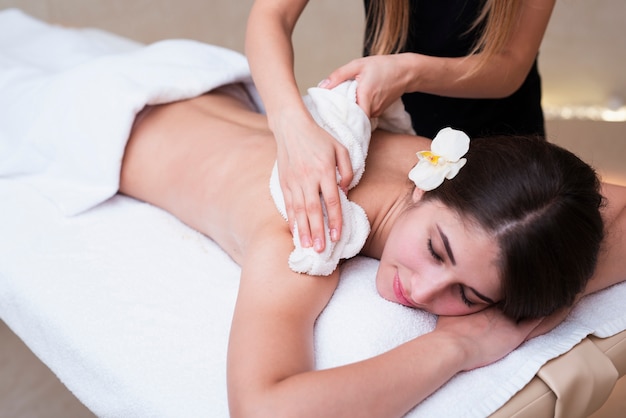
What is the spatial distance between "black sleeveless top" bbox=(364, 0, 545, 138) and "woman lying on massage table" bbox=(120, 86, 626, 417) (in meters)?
0.53

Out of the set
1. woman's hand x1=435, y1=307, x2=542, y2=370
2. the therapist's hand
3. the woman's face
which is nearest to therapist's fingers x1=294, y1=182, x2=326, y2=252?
the therapist's hand

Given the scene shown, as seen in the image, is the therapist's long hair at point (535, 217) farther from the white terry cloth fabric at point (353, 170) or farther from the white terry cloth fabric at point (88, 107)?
the white terry cloth fabric at point (88, 107)

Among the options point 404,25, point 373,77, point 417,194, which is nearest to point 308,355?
point 417,194

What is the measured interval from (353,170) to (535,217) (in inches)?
14.9

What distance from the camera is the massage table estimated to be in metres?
1.22

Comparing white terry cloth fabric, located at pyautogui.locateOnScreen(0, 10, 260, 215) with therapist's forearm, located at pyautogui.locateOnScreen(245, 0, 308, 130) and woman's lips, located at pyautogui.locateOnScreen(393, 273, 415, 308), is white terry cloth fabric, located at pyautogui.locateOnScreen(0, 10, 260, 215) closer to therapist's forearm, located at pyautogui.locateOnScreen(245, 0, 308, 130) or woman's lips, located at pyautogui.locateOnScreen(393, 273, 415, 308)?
therapist's forearm, located at pyautogui.locateOnScreen(245, 0, 308, 130)

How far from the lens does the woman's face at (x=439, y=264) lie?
3.93ft

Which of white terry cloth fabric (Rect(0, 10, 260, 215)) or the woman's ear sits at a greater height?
the woman's ear

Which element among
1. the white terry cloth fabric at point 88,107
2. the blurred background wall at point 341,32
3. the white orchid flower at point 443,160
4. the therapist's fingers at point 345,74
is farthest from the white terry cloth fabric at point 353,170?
the blurred background wall at point 341,32

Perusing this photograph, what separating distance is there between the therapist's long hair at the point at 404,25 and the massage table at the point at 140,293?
0.42m

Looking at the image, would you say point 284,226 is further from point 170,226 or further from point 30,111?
point 30,111

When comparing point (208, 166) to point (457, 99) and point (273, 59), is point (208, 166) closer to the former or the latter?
point (273, 59)

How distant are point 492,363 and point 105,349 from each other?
689mm

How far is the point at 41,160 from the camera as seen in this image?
1.85m
